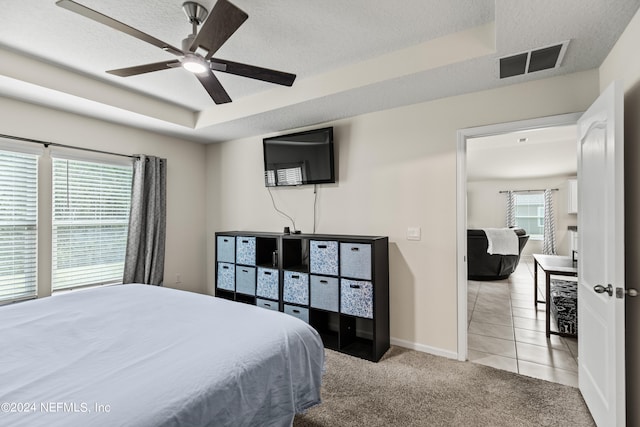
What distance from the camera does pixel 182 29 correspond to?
206cm

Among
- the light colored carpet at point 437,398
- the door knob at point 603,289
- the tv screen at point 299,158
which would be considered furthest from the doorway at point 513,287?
the tv screen at point 299,158

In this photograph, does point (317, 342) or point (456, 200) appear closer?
point (317, 342)

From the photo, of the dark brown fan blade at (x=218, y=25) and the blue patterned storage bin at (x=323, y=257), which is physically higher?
the dark brown fan blade at (x=218, y=25)

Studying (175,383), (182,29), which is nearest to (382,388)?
(175,383)

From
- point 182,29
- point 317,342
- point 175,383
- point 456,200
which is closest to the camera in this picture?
point 175,383

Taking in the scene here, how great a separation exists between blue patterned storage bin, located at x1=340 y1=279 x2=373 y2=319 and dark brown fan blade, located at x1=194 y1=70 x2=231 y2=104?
189 cm

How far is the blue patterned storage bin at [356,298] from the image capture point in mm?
2744

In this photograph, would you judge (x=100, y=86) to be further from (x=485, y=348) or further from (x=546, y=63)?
(x=485, y=348)

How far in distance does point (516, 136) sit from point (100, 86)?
5772 mm

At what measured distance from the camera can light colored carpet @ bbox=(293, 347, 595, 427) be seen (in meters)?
1.91

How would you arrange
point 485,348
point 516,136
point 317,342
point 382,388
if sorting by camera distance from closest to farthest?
1. point 317,342
2. point 382,388
3. point 485,348
4. point 516,136

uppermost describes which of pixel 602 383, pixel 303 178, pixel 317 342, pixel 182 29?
pixel 182 29

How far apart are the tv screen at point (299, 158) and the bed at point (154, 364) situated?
184 cm

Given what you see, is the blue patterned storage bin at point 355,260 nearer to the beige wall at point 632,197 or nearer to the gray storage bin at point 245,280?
the gray storage bin at point 245,280
